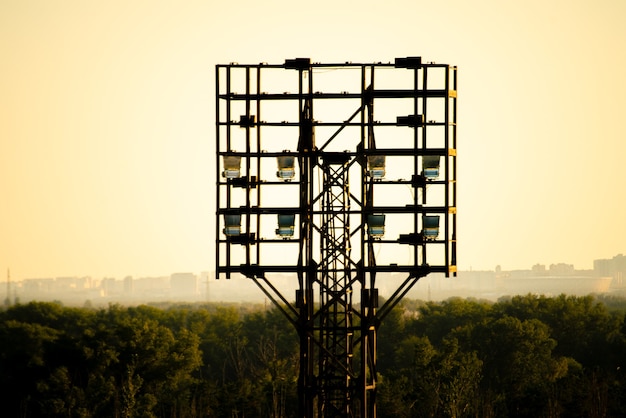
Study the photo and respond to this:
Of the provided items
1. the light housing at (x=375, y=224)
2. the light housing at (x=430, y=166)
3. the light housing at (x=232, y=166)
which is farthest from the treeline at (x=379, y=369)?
the light housing at (x=232, y=166)

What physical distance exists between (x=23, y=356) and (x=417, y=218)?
6742cm

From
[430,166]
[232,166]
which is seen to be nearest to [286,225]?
[232,166]

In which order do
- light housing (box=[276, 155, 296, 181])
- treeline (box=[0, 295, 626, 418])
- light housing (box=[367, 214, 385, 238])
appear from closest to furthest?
light housing (box=[367, 214, 385, 238]) < light housing (box=[276, 155, 296, 181]) < treeline (box=[0, 295, 626, 418])

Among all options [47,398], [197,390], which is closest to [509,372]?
[197,390]

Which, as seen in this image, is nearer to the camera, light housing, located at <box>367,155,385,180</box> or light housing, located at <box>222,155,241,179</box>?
light housing, located at <box>367,155,385,180</box>

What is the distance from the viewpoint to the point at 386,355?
414 feet

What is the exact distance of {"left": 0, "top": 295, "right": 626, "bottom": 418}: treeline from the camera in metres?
81.1

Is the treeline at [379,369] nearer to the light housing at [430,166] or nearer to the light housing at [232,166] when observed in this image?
the light housing at [430,166]

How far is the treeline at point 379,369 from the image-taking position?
3194 inches

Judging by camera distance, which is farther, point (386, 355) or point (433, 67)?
point (386, 355)

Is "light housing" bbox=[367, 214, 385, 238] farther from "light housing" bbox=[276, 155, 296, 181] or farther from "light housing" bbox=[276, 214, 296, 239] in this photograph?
"light housing" bbox=[276, 155, 296, 181]

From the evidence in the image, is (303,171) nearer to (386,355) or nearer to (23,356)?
(23,356)

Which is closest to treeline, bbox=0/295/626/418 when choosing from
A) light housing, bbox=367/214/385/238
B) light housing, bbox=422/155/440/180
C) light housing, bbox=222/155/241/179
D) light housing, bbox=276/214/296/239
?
light housing, bbox=367/214/385/238

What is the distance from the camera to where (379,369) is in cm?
12044
